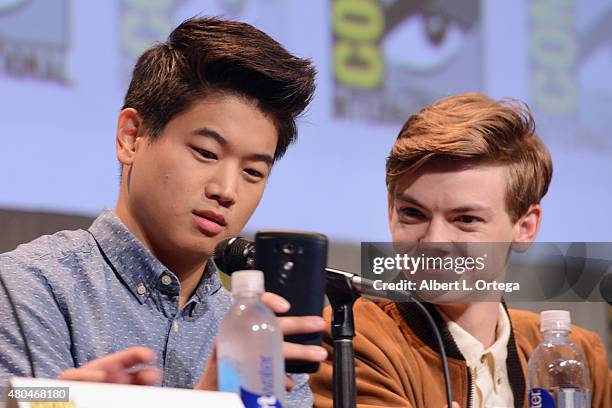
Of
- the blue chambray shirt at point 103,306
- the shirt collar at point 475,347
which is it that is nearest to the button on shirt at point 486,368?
the shirt collar at point 475,347

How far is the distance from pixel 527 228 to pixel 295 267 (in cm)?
90

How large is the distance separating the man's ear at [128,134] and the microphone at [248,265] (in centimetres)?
36

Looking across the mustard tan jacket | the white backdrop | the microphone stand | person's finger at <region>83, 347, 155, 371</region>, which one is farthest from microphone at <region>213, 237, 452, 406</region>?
the white backdrop

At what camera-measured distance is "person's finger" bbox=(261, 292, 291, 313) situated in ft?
3.46

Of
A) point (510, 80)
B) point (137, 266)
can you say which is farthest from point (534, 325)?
point (510, 80)

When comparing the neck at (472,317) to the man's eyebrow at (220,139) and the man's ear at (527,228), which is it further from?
the man's eyebrow at (220,139)

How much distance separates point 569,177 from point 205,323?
1471mm

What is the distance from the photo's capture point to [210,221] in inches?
57.8

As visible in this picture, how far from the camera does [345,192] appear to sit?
2451 mm

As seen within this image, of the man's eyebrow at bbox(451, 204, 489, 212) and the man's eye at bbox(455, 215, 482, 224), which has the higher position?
the man's eyebrow at bbox(451, 204, 489, 212)

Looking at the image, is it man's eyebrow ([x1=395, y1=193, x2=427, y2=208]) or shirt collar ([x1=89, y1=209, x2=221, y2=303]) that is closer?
shirt collar ([x1=89, y1=209, x2=221, y2=303])

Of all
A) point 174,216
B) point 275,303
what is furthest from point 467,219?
point 275,303

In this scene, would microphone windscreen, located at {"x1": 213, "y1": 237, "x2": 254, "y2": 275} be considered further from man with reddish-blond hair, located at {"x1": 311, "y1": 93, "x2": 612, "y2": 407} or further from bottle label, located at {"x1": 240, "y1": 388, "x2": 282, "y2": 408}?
man with reddish-blond hair, located at {"x1": 311, "y1": 93, "x2": 612, "y2": 407}

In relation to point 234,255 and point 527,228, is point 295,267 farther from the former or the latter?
point 527,228
